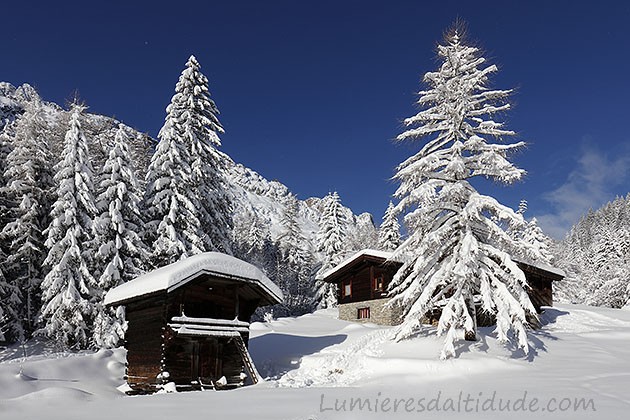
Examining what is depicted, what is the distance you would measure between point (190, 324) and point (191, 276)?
1.94 meters

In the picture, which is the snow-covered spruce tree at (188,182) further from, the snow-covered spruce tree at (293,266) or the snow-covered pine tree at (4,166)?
the snow-covered spruce tree at (293,266)

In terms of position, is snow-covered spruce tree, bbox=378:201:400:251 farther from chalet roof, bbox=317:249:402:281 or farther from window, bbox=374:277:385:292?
window, bbox=374:277:385:292

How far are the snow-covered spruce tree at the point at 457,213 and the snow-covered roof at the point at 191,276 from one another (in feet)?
19.4

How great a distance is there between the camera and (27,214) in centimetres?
2638

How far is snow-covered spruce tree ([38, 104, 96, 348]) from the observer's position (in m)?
24.0

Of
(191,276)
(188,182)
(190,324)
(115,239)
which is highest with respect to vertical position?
(188,182)

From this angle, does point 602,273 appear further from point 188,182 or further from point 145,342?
point 145,342

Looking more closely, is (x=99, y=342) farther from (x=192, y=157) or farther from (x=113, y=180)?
(x=192, y=157)

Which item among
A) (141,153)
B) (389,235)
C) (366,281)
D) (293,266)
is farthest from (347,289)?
(293,266)

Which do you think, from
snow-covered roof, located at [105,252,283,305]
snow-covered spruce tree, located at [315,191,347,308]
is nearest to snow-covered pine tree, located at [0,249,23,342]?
snow-covered roof, located at [105,252,283,305]

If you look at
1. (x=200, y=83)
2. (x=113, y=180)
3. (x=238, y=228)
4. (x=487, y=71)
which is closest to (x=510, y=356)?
(x=487, y=71)

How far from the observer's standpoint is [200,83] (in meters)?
31.9

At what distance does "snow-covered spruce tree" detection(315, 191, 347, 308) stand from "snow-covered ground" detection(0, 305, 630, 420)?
2262 centimetres

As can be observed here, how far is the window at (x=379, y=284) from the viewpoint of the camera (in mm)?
32219
